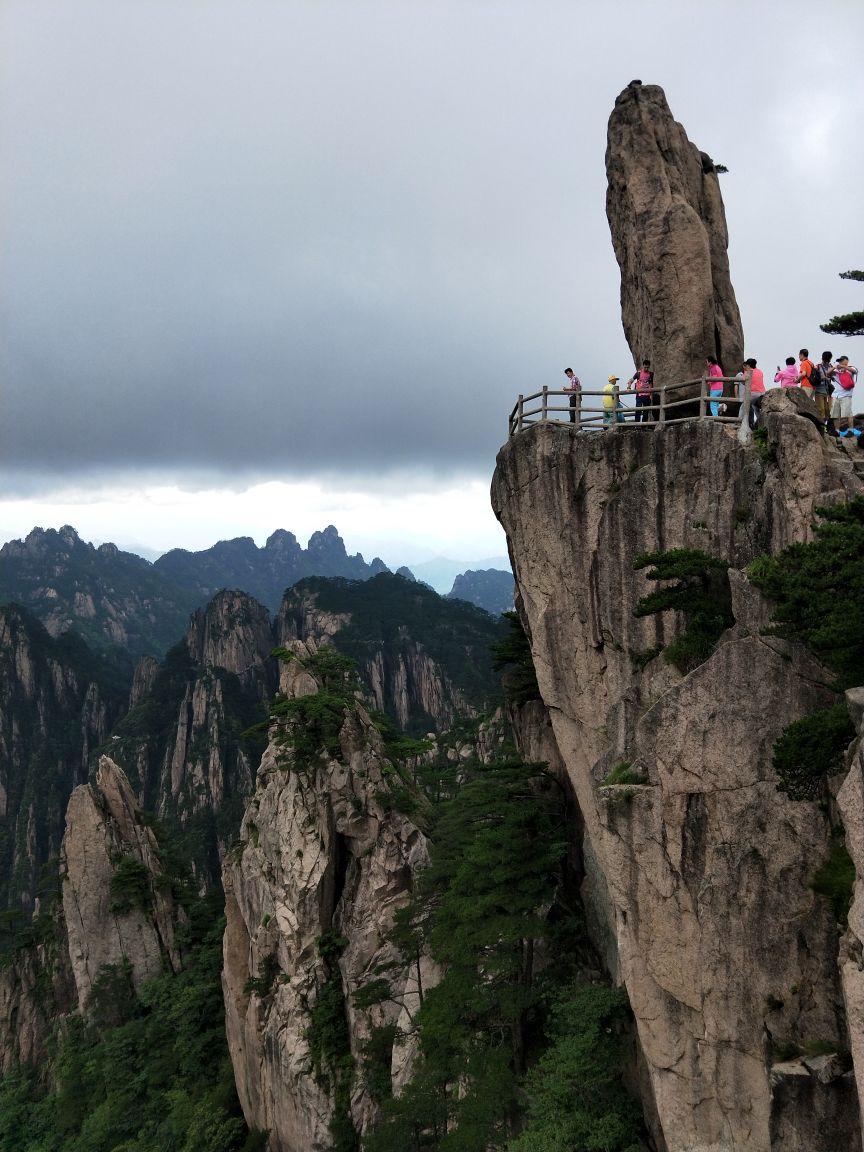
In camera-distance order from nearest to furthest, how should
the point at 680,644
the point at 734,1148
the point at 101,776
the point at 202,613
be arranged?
1. the point at 734,1148
2. the point at 680,644
3. the point at 101,776
4. the point at 202,613

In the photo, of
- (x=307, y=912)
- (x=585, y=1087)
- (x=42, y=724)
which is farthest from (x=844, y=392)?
(x=42, y=724)

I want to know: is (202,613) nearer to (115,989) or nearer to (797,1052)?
(115,989)

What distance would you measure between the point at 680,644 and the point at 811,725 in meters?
4.47

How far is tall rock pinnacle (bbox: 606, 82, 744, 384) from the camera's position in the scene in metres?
21.2

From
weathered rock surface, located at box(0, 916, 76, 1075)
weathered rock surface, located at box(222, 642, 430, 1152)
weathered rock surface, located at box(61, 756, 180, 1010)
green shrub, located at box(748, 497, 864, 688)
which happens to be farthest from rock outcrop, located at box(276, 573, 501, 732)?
green shrub, located at box(748, 497, 864, 688)

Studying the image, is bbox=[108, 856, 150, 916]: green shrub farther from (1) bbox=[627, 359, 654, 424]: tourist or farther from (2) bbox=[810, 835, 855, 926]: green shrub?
(2) bbox=[810, 835, 855, 926]: green shrub

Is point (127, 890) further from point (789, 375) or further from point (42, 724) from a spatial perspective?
point (42, 724)

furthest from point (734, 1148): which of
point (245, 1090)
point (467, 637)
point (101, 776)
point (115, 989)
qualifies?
point (467, 637)

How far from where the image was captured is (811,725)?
34.9ft

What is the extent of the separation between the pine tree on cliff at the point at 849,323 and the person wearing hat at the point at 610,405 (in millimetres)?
5816

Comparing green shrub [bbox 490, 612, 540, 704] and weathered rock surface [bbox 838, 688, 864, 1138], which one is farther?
green shrub [bbox 490, 612, 540, 704]

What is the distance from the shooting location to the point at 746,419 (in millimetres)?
16391

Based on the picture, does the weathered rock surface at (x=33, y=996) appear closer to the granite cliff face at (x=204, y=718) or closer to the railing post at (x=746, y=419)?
the granite cliff face at (x=204, y=718)

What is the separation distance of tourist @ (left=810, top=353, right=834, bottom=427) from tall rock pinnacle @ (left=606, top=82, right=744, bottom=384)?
164 inches
